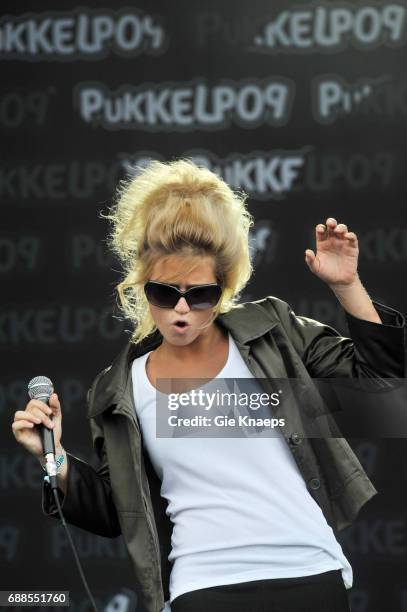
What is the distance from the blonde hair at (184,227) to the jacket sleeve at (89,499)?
16.5 inches

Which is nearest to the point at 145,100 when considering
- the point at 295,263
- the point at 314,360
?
the point at 295,263

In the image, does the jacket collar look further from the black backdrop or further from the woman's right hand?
the black backdrop

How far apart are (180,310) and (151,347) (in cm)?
27

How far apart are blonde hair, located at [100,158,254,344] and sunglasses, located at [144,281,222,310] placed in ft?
0.14

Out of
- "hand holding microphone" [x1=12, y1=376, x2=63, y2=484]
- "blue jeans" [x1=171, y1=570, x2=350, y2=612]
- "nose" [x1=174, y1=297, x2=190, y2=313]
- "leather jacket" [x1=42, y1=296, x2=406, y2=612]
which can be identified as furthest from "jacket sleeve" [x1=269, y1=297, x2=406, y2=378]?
"hand holding microphone" [x1=12, y1=376, x2=63, y2=484]

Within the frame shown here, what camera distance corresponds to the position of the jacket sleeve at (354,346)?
233 cm

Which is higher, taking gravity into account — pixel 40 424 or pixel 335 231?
pixel 335 231

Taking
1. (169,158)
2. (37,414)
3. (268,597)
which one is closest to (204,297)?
(37,414)

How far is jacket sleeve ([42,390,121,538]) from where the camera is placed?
7.90ft

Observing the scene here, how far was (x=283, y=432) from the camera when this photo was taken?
234cm

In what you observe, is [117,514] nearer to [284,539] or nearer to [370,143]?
[284,539]

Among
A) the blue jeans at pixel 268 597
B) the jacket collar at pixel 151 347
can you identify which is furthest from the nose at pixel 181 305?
the blue jeans at pixel 268 597

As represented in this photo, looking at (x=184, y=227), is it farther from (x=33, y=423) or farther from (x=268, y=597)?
(x=268, y=597)

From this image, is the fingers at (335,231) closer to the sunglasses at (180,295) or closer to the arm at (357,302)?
the arm at (357,302)
